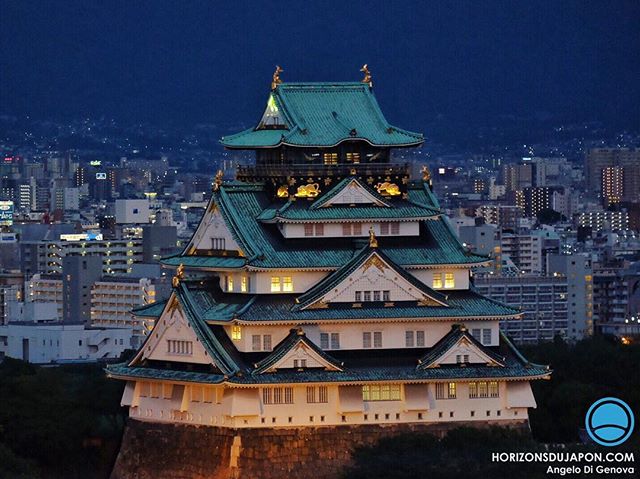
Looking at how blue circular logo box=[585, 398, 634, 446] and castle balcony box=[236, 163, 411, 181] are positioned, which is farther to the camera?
castle balcony box=[236, 163, 411, 181]

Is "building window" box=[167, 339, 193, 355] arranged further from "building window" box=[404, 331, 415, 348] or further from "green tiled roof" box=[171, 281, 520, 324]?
"building window" box=[404, 331, 415, 348]

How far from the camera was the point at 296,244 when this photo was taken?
213ft

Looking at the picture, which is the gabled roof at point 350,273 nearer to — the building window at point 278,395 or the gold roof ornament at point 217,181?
the building window at point 278,395

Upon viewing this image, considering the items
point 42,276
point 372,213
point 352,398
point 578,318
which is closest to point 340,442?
point 352,398

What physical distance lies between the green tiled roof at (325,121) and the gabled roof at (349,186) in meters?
1.15

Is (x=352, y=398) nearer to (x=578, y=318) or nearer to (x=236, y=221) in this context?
(x=236, y=221)

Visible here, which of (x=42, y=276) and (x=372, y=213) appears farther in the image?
(x=42, y=276)

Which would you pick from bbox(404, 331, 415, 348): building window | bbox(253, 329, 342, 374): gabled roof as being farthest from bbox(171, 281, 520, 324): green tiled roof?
bbox(404, 331, 415, 348): building window

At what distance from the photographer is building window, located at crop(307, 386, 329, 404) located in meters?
63.2

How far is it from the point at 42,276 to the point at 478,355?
9357 cm

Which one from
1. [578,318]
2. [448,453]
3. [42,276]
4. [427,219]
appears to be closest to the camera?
[448,453]

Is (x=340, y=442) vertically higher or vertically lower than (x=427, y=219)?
lower

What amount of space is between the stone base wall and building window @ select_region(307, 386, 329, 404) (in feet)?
1.91

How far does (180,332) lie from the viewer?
64.2 m
